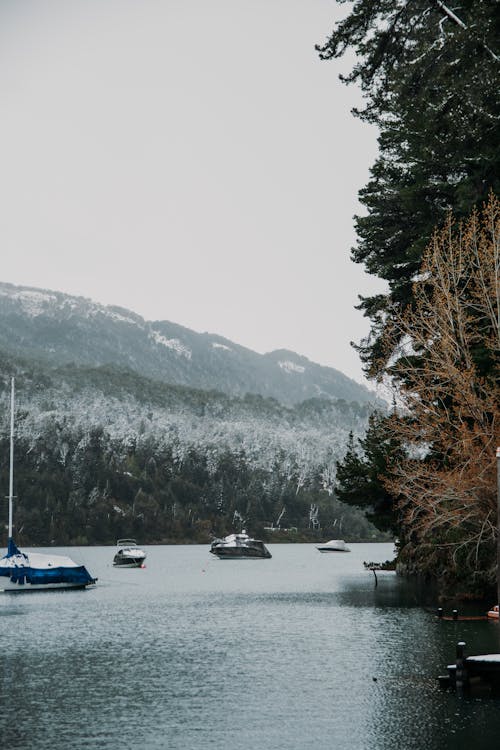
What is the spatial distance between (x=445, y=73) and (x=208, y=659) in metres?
19.5

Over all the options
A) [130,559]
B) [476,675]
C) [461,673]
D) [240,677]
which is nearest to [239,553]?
[130,559]

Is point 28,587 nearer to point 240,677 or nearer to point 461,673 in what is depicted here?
point 240,677

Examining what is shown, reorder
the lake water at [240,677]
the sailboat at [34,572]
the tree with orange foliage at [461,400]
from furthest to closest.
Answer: the sailboat at [34,572], the tree with orange foliage at [461,400], the lake water at [240,677]

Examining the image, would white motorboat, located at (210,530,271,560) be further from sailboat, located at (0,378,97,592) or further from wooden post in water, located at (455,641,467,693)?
wooden post in water, located at (455,641,467,693)

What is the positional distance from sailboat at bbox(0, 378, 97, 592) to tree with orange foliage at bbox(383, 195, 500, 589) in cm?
3481

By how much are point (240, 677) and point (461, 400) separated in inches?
567

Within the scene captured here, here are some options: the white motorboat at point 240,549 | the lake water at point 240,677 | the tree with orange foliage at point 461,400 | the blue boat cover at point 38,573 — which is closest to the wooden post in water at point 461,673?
the lake water at point 240,677

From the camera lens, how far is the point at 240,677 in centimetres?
2894

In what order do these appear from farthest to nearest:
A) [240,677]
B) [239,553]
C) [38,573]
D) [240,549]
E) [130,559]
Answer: [239,553], [240,549], [130,559], [38,573], [240,677]

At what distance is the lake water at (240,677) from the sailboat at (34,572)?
1322cm

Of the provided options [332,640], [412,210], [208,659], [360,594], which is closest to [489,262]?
[412,210]

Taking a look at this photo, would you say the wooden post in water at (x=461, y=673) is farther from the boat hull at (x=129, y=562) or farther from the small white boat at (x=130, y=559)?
the boat hull at (x=129, y=562)

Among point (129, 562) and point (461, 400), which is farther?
point (129, 562)

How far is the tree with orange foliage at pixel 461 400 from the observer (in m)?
37.7
